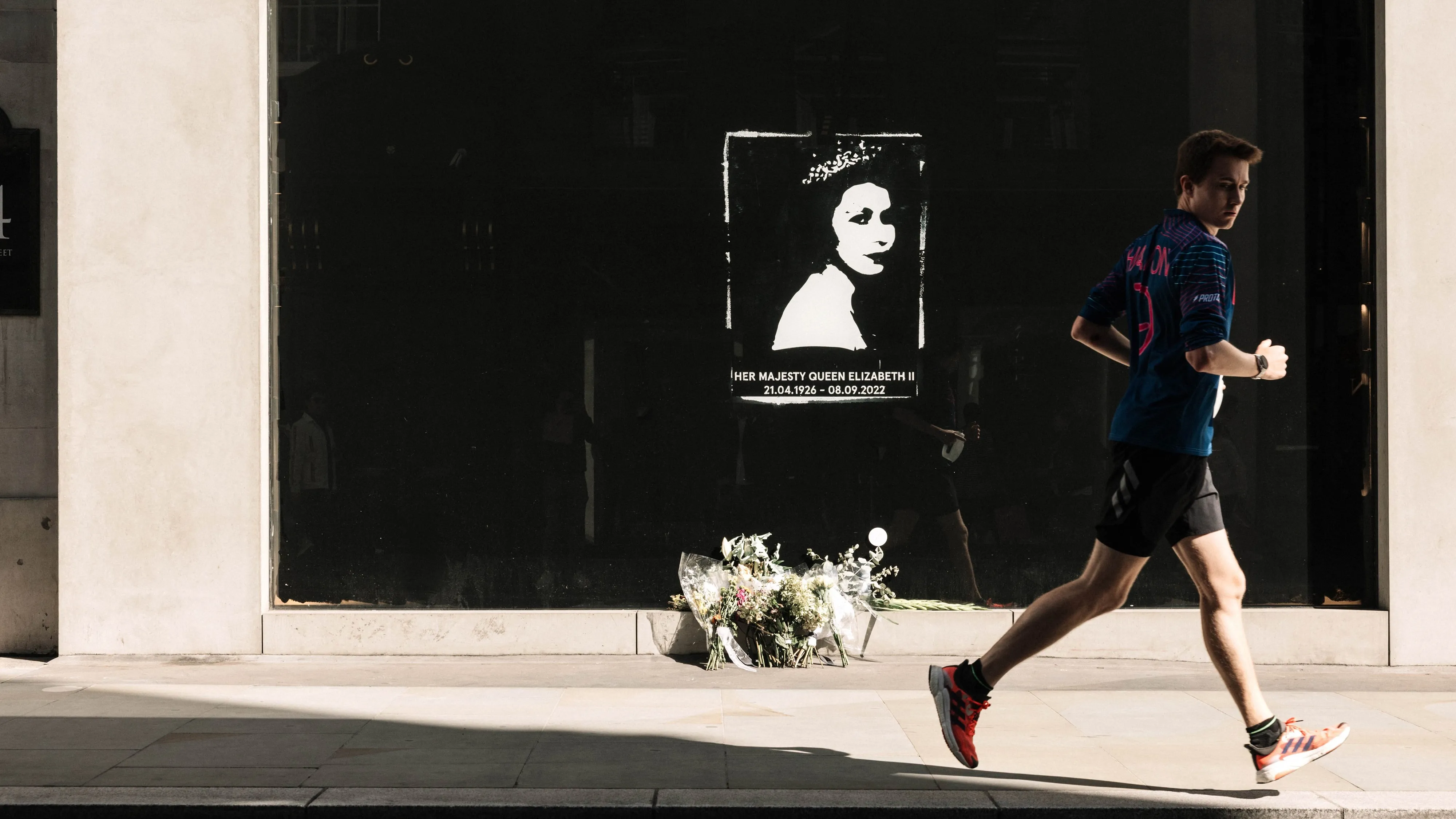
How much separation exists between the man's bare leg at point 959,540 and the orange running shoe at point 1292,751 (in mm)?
3306

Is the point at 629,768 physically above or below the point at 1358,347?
below

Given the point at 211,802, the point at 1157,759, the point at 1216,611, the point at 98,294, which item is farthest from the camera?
the point at 98,294

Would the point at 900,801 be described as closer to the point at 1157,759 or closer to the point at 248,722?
the point at 1157,759

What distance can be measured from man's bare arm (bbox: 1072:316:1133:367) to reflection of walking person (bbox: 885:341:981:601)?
2.79 metres

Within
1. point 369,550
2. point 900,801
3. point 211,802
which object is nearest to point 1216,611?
point 900,801

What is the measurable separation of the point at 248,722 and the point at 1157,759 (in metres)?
3.51

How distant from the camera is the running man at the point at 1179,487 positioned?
14.4ft

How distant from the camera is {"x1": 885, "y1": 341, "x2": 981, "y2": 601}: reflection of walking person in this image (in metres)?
7.75

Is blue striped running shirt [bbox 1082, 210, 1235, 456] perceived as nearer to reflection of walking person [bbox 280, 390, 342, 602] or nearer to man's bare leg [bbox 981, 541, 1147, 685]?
man's bare leg [bbox 981, 541, 1147, 685]

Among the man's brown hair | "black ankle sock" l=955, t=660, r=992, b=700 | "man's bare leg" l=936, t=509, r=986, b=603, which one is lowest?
"black ankle sock" l=955, t=660, r=992, b=700

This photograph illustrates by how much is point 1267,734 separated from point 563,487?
14.2 ft

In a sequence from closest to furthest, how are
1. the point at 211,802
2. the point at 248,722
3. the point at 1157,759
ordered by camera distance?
the point at 211,802
the point at 1157,759
the point at 248,722

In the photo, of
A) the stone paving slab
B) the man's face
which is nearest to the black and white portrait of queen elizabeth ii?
the man's face

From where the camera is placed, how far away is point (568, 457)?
7770 millimetres
